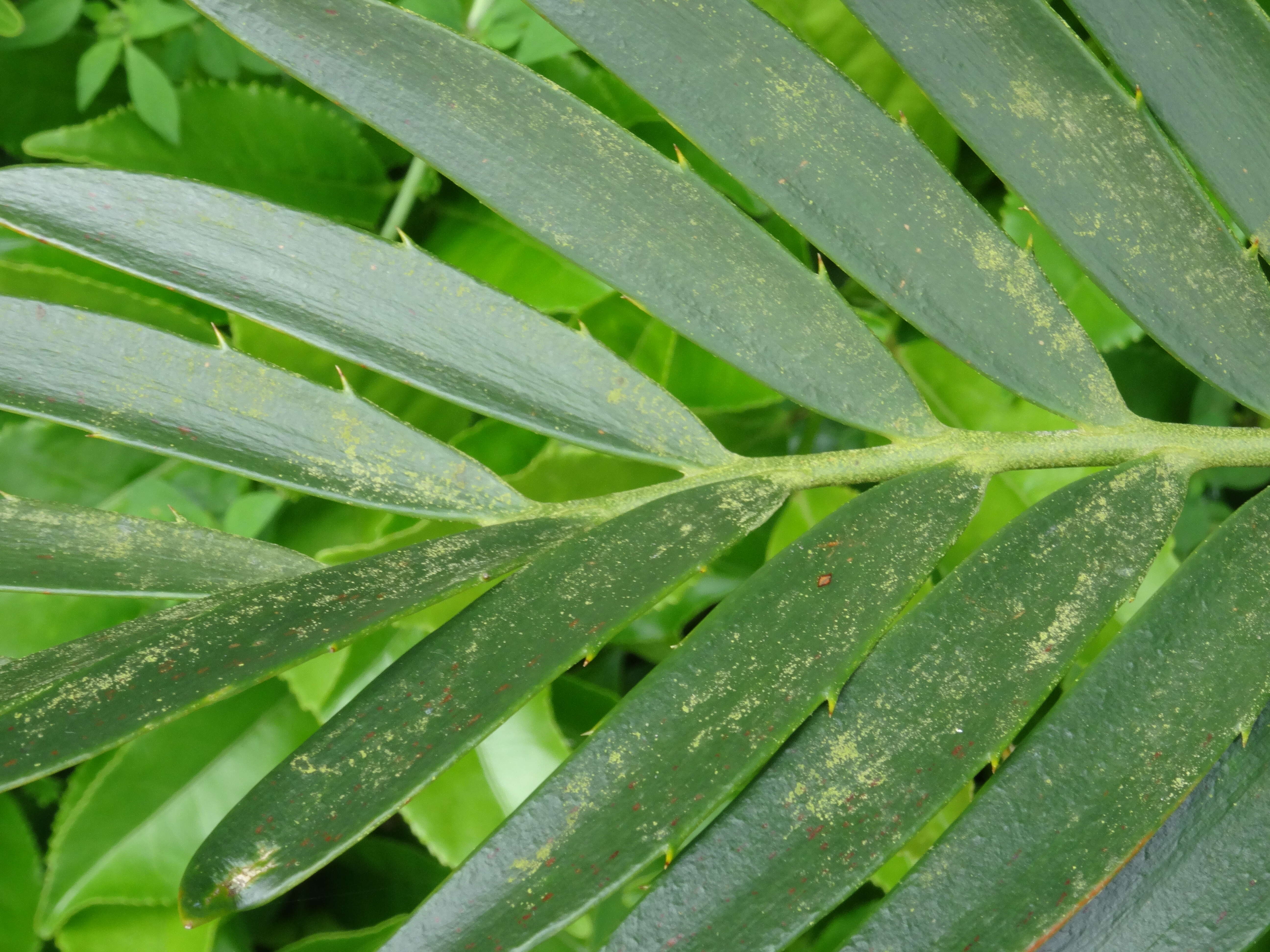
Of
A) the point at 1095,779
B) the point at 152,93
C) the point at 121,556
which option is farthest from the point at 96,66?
the point at 1095,779

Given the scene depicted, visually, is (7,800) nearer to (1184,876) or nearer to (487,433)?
(487,433)

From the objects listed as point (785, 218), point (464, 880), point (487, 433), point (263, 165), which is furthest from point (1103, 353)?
point (263, 165)

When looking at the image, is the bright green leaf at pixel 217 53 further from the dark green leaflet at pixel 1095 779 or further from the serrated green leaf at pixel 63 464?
the dark green leaflet at pixel 1095 779

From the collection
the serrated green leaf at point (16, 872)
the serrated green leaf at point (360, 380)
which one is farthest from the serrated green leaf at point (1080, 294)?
the serrated green leaf at point (16, 872)

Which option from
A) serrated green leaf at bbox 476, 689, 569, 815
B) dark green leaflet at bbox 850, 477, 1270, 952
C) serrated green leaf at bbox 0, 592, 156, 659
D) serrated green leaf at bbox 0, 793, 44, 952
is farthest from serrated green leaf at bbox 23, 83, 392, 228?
dark green leaflet at bbox 850, 477, 1270, 952

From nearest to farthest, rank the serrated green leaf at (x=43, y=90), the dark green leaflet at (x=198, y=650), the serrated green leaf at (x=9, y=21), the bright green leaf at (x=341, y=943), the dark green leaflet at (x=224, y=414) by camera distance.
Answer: the dark green leaflet at (x=198, y=650)
the dark green leaflet at (x=224, y=414)
the serrated green leaf at (x=9, y=21)
the bright green leaf at (x=341, y=943)
the serrated green leaf at (x=43, y=90)
